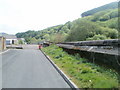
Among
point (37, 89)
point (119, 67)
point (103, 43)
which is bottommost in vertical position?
point (37, 89)

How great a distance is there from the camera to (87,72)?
1055 centimetres

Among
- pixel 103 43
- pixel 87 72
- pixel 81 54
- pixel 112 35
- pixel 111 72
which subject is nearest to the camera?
pixel 111 72

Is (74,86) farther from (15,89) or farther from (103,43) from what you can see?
(103,43)

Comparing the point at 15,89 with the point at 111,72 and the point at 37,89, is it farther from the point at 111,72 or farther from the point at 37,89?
the point at 111,72

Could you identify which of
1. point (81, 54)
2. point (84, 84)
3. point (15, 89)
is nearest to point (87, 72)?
point (84, 84)

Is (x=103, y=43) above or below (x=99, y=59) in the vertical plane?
above

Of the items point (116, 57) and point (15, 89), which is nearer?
point (15, 89)

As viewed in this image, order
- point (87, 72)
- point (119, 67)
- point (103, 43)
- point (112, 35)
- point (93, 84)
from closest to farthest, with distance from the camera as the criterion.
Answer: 1. point (93, 84)
2. point (119, 67)
3. point (87, 72)
4. point (103, 43)
5. point (112, 35)

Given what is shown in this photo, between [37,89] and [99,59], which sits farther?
[99,59]

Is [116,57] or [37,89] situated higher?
[116,57]

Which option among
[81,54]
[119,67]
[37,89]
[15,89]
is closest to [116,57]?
[119,67]

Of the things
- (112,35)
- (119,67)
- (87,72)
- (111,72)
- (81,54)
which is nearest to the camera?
(119,67)

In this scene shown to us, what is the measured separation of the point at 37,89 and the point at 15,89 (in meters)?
0.83

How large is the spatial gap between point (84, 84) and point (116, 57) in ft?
6.90
